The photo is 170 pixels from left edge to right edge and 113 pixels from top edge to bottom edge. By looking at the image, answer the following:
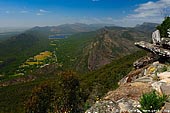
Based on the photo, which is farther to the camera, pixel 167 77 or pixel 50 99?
pixel 50 99

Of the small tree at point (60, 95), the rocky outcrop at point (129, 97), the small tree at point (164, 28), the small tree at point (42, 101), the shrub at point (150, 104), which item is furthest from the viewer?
the small tree at point (42, 101)

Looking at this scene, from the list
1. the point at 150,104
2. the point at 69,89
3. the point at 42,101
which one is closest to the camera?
the point at 150,104

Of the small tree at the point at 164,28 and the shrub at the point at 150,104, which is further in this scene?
the small tree at the point at 164,28

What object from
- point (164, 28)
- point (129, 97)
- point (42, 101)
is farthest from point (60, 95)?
point (129, 97)

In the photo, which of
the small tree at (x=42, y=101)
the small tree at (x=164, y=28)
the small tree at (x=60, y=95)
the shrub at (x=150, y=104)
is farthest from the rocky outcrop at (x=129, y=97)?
the small tree at (x=42, y=101)

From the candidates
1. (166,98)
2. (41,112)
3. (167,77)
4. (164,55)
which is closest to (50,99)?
(41,112)

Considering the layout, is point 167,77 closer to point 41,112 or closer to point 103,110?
point 103,110

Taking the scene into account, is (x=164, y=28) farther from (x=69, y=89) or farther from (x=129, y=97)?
(x=129, y=97)

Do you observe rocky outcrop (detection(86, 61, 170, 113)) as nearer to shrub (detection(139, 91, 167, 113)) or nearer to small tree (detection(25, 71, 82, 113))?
shrub (detection(139, 91, 167, 113))

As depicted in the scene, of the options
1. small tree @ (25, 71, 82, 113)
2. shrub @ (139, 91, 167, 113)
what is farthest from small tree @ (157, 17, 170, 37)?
shrub @ (139, 91, 167, 113)

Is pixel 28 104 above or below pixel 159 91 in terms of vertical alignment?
below

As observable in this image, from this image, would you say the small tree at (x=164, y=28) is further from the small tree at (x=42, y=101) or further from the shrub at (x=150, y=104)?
the shrub at (x=150, y=104)
